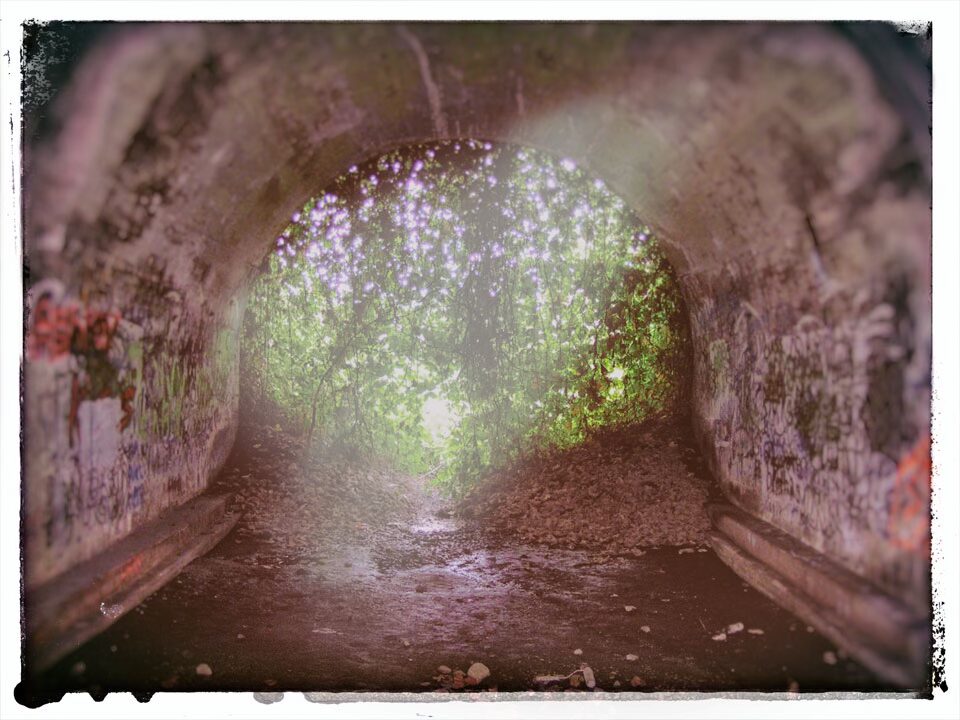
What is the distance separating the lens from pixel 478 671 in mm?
3689

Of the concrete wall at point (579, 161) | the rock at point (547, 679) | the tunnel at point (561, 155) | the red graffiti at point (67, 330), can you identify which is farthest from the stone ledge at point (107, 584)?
the rock at point (547, 679)

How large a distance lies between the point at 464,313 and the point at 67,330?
5042mm

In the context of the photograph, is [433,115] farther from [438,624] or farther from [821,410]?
[438,624]

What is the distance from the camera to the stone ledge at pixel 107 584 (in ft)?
10.6

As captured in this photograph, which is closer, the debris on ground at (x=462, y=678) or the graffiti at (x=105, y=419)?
the graffiti at (x=105, y=419)

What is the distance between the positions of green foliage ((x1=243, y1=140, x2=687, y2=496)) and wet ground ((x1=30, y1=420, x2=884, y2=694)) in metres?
2.16

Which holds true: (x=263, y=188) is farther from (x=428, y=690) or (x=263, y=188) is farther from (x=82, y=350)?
(x=428, y=690)

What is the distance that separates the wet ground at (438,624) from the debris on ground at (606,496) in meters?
0.31

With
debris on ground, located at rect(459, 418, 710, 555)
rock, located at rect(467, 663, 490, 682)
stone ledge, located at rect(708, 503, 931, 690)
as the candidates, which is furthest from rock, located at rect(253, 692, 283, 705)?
stone ledge, located at rect(708, 503, 931, 690)

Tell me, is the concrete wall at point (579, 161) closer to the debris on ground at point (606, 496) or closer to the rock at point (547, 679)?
the debris on ground at point (606, 496)

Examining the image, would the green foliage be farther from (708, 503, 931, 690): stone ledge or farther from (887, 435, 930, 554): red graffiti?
(887, 435, 930, 554): red graffiti

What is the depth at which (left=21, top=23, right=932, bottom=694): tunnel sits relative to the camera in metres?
3.17

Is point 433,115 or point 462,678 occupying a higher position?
point 433,115

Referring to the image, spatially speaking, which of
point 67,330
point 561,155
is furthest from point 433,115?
point 67,330
